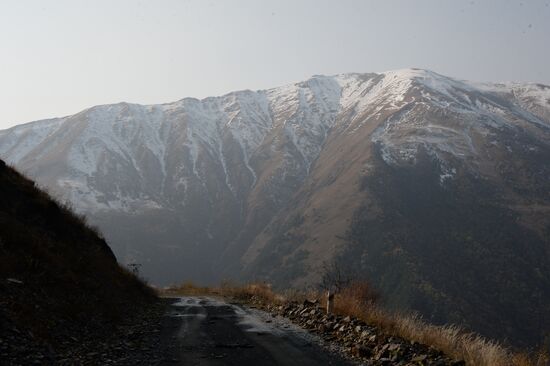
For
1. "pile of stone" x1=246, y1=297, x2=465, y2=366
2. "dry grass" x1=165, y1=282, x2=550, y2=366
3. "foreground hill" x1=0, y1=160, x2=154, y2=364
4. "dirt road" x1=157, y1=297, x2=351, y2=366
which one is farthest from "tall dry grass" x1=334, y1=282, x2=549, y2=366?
"foreground hill" x1=0, y1=160, x2=154, y2=364

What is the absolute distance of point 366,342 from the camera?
14117 millimetres

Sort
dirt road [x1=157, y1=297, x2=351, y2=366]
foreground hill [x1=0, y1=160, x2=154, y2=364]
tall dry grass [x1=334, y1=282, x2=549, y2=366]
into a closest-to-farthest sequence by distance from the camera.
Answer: foreground hill [x1=0, y1=160, x2=154, y2=364] → tall dry grass [x1=334, y1=282, x2=549, y2=366] → dirt road [x1=157, y1=297, x2=351, y2=366]

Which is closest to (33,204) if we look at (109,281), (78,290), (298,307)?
(109,281)

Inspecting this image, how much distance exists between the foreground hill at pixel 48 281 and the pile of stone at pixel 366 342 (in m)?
6.74

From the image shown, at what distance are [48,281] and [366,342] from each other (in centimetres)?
930

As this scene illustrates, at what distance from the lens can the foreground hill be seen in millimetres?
11227

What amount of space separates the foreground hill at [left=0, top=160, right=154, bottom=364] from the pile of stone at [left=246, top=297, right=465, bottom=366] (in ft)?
22.1

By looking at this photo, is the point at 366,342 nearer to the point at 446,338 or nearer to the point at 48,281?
the point at 446,338

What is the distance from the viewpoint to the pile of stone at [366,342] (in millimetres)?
12117

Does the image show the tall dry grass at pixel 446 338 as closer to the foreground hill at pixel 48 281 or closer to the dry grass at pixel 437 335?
the dry grass at pixel 437 335

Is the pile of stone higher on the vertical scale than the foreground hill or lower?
lower

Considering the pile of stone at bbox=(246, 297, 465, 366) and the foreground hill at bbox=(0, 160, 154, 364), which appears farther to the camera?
the pile of stone at bbox=(246, 297, 465, 366)

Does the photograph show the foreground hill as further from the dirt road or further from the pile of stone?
the pile of stone

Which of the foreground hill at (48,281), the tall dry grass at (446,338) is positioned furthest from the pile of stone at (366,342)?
the foreground hill at (48,281)
